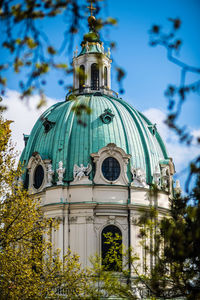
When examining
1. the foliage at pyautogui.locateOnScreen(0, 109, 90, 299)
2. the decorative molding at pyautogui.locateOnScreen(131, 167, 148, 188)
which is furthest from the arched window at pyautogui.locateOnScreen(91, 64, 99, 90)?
the foliage at pyautogui.locateOnScreen(0, 109, 90, 299)

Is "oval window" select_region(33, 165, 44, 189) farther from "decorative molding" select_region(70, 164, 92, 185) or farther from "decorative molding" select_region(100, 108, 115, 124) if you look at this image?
"decorative molding" select_region(100, 108, 115, 124)

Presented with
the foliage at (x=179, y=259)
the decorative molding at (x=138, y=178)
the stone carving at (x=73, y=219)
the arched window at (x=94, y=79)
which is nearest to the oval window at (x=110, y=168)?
the decorative molding at (x=138, y=178)

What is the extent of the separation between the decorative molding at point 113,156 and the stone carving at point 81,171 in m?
0.68

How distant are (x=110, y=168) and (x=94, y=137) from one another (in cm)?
307

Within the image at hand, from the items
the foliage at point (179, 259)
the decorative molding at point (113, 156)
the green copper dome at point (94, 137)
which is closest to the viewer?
the foliage at point (179, 259)

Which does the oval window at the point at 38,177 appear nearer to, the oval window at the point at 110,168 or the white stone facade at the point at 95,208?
the white stone facade at the point at 95,208

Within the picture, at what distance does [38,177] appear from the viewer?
4312 centimetres

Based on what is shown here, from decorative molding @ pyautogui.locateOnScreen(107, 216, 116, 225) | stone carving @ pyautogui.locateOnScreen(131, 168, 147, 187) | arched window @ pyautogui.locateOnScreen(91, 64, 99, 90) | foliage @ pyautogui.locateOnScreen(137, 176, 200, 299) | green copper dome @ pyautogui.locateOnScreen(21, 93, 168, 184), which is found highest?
arched window @ pyautogui.locateOnScreen(91, 64, 99, 90)

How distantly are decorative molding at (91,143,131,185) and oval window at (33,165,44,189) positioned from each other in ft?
16.6

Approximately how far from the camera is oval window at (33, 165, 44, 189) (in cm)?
4294

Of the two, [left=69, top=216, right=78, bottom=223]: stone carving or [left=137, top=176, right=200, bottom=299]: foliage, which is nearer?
[left=137, top=176, right=200, bottom=299]: foliage

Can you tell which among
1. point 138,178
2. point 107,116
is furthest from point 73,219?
point 107,116

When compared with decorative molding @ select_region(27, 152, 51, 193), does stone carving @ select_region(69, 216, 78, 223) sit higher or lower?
lower

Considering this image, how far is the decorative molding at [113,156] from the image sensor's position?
40.9 metres
